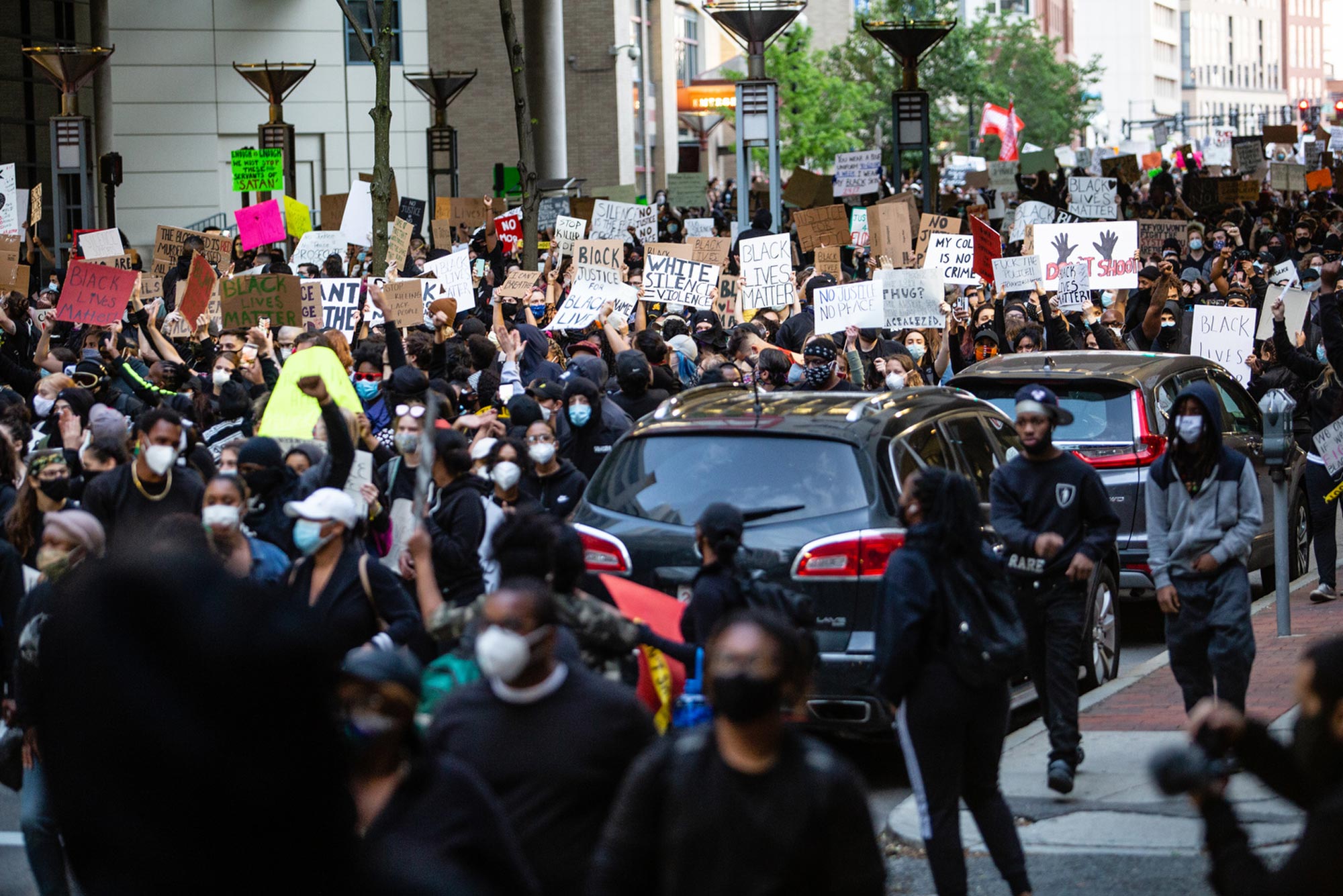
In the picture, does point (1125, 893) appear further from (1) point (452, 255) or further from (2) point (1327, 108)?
(2) point (1327, 108)

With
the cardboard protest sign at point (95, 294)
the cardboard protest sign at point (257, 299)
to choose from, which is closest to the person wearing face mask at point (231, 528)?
the cardboard protest sign at point (257, 299)

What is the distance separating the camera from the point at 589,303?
49.9ft

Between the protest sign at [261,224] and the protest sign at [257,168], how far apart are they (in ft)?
10.7

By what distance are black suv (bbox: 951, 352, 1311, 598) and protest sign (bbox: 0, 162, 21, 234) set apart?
11544 mm

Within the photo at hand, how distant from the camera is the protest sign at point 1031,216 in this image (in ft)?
69.9

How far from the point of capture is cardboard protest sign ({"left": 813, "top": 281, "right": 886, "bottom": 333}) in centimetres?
1409

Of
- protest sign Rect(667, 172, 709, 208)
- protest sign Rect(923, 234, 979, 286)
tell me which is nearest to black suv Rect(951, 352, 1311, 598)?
protest sign Rect(923, 234, 979, 286)

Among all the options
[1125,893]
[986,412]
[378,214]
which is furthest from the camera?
[378,214]

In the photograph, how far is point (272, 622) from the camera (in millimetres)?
2916

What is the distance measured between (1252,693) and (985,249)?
332 inches

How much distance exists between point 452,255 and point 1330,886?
13.0m

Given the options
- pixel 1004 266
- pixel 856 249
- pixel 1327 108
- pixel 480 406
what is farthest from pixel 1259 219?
pixel 1327 108

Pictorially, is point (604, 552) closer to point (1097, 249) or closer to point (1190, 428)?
point (1190, 428)

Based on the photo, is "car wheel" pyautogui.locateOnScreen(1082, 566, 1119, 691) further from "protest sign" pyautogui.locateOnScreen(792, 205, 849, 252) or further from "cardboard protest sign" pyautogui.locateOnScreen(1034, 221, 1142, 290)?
"protest sign" pyautogui.locateOnScreen(792, 205, 849, 252)
